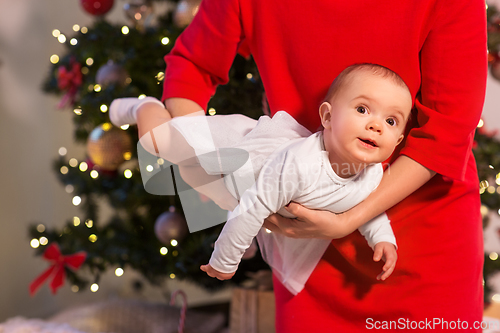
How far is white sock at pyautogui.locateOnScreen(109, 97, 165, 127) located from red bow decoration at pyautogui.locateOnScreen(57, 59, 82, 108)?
859 mm

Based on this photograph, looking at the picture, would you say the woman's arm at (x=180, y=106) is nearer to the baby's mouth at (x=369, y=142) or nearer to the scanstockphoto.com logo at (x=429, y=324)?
the baby's mouth at (x=369, y=142)

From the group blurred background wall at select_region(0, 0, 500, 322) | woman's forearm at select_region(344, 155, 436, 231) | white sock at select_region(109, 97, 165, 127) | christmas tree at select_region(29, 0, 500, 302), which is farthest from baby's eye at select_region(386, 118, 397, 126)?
blurred background wall at select_region(0, 0, 500, 322)

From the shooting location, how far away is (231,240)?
65 cm

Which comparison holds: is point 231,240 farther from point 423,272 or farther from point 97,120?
point 97,120

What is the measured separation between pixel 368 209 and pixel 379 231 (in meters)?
0.05

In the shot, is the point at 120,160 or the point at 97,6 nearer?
the point at 120,160

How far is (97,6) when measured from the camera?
5.17 ft

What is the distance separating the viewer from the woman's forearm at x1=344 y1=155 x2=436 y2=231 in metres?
0.69

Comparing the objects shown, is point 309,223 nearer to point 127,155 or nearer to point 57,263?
point 127,155

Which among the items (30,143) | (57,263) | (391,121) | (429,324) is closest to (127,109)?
(391,121)

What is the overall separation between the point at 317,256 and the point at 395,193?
0.19 meters

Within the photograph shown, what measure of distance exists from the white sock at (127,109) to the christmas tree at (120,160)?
491 millimetres

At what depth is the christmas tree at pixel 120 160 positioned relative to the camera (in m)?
1.38

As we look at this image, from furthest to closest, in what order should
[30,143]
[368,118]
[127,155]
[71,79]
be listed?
[30,143] < [71,79] < [127,155] < [368,118]
